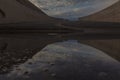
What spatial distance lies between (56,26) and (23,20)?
4.31 metres

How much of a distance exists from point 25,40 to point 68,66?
614 centimetres

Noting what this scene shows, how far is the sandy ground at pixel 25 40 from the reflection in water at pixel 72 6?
3.83 ft

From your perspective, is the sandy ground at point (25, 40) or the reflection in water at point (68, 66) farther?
the sandy ground at point (25, 40)

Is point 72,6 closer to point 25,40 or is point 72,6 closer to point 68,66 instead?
point 25,40

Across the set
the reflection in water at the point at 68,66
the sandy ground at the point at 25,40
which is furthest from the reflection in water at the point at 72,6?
the reflection in water at the point at 68,66

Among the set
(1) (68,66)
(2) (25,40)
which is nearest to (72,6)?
(2) (25,40)

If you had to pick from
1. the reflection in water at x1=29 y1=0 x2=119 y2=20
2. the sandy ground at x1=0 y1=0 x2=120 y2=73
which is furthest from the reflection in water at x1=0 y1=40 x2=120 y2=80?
the reflection in water at x1=29 y1=0 x2=119 y2=20

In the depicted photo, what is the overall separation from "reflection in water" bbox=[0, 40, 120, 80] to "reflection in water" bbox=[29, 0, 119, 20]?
63.2 ft

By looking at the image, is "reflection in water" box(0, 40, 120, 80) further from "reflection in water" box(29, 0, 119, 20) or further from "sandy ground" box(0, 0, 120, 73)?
"reflection in water" box(29, 0, 119, 20)

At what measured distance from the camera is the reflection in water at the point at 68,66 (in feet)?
23.4

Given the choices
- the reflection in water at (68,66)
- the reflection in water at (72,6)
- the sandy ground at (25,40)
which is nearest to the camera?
the reflection in water at (68,66)

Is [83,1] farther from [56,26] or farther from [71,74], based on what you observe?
[71,74]

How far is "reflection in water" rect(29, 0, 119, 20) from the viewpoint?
30.3 meters

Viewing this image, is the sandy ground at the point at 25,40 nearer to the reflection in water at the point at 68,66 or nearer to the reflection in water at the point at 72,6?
the reflection in water at the point at 68,66
